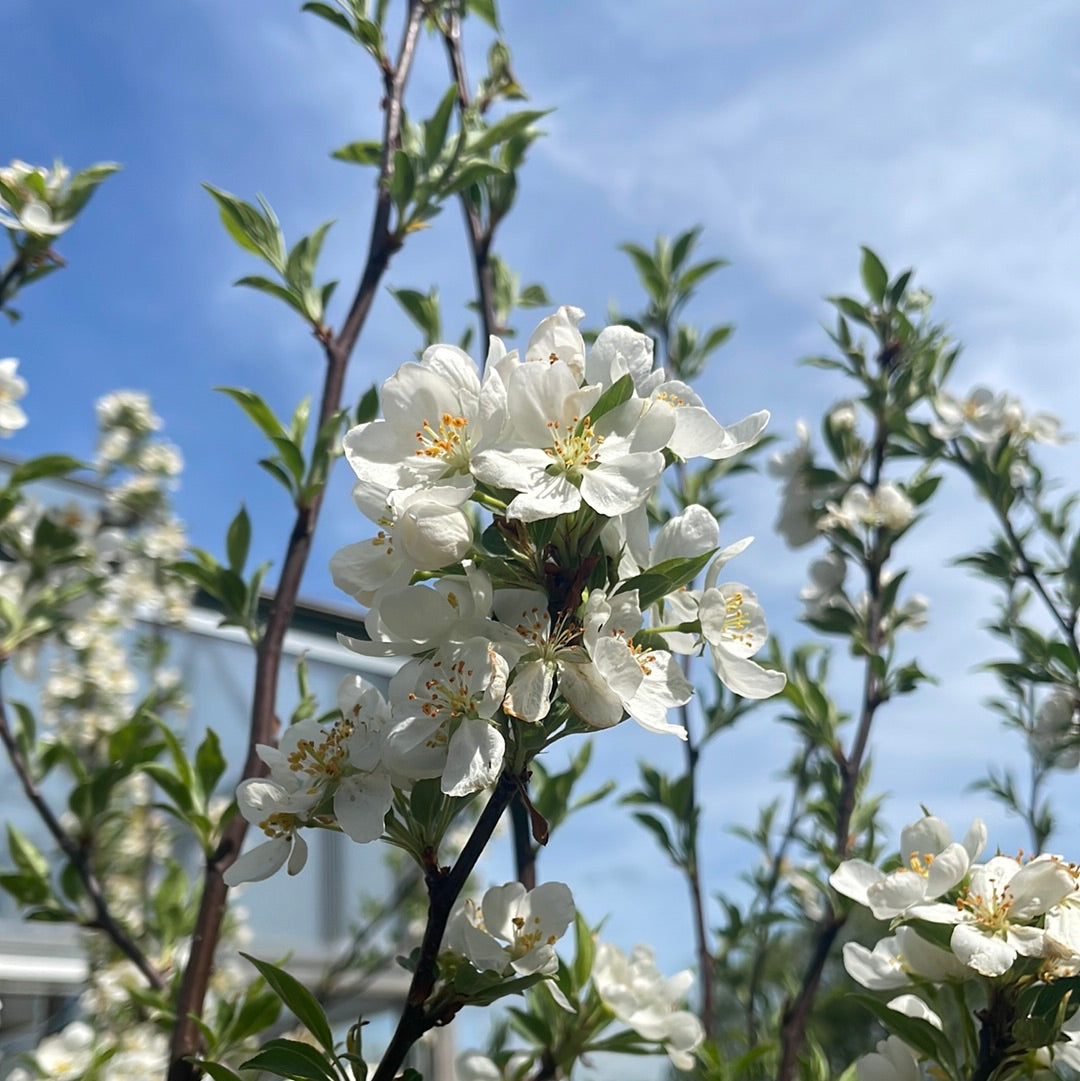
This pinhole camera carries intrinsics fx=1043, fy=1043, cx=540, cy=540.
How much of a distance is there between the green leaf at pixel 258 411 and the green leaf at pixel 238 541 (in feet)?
0.50

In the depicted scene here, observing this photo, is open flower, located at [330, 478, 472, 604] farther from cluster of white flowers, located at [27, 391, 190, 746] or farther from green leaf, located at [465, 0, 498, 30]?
cluster of white flowers, located at [27, 391, 190, 746]

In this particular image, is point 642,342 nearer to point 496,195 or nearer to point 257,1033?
point 257,1033

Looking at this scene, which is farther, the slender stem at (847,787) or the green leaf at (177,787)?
the slender stem at (847,787)

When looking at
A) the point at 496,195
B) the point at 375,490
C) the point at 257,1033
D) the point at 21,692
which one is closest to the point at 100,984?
the point at 257,1033

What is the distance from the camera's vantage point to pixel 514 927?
82 cm

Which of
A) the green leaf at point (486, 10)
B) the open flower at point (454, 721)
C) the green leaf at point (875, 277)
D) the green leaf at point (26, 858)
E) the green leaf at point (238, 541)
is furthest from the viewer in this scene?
the green leaf at point (875, 277)

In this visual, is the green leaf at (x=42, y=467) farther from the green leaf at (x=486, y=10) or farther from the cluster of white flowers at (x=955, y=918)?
the cluster of white flowers at (x=955, y=918)

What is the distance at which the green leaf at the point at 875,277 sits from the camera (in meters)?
2.07

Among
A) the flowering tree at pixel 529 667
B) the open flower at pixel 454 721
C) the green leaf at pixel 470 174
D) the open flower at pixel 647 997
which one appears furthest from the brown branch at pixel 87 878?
the green leaf at pixel 470 174

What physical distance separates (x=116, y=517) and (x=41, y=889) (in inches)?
83.1

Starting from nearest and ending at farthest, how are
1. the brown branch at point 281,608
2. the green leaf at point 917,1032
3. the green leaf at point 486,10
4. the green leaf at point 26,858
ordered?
the green leaf at point 917,1032
the brown branch at point 281,608
the green leaf at point 26,858
the green leaf at point 486,10

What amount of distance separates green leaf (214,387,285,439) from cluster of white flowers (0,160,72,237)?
1.62ft

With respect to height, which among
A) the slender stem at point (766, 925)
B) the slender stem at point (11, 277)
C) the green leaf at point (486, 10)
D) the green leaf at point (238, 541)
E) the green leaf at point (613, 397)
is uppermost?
the green leaf at point (486, 10)

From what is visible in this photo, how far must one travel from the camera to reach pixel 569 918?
81 cm
